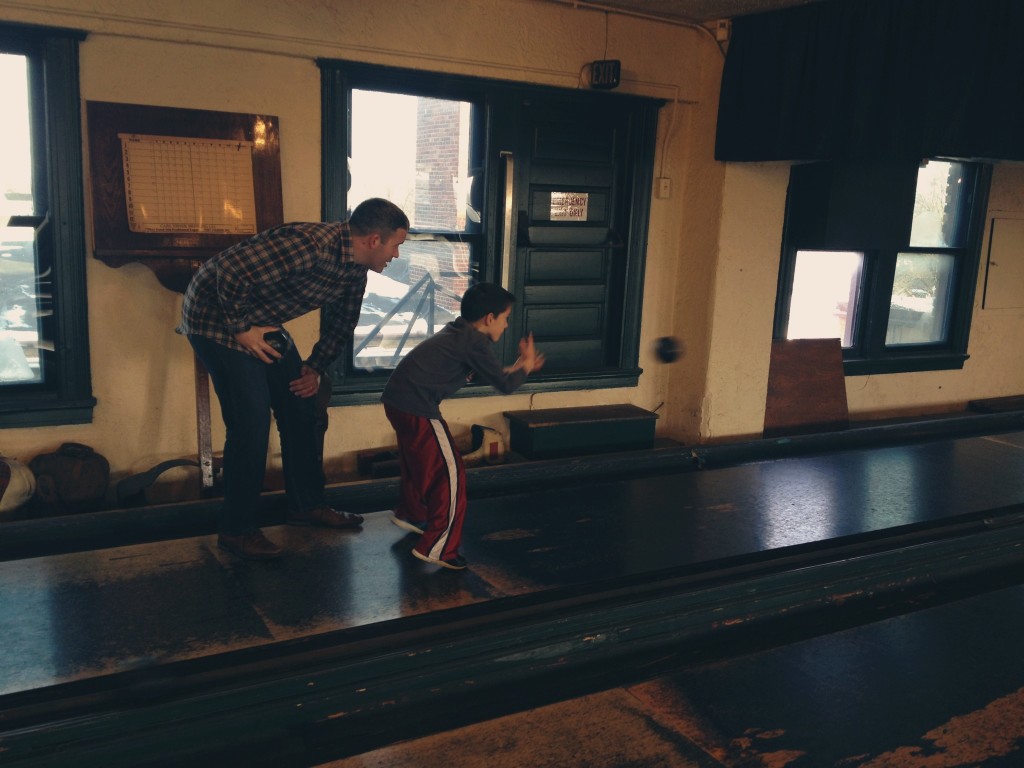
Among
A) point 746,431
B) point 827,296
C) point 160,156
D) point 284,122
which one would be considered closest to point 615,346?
point 746,431

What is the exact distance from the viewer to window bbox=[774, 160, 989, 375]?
23.1ft

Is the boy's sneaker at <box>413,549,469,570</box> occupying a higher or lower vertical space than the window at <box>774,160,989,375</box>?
lower

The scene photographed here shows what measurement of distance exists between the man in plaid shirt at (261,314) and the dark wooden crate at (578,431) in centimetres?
204

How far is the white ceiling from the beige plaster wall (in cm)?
9

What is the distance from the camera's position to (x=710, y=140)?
664 cm

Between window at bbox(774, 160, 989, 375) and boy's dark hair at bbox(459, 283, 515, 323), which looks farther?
window at bbox(774, 160, 989, 375)

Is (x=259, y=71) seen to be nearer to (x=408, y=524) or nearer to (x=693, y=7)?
(x=408, y=524)

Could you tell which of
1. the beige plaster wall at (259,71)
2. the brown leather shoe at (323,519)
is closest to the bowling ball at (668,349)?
the beige plaster wall at (259,71)

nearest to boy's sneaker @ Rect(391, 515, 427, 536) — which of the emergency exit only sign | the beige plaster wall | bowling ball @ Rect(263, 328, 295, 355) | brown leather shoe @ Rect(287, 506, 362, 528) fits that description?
brown leather shoe @ Rect(287, 506, 362, 528)

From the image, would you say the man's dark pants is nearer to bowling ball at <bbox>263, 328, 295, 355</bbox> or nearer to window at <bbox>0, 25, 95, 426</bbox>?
bowling ball at <bbox>263, 328, 295, 355</bbox>

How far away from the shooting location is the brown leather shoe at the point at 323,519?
4.71 m

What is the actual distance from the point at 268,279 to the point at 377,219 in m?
0.53

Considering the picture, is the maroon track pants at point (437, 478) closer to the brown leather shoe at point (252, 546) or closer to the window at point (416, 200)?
the brown leather shoe at point (252, 546)

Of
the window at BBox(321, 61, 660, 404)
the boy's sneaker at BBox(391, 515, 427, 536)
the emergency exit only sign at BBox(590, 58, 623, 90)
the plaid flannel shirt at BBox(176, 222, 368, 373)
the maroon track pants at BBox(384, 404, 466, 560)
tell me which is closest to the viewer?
the plaid flannel shirt at BBox(176, 222, 368, 373)
